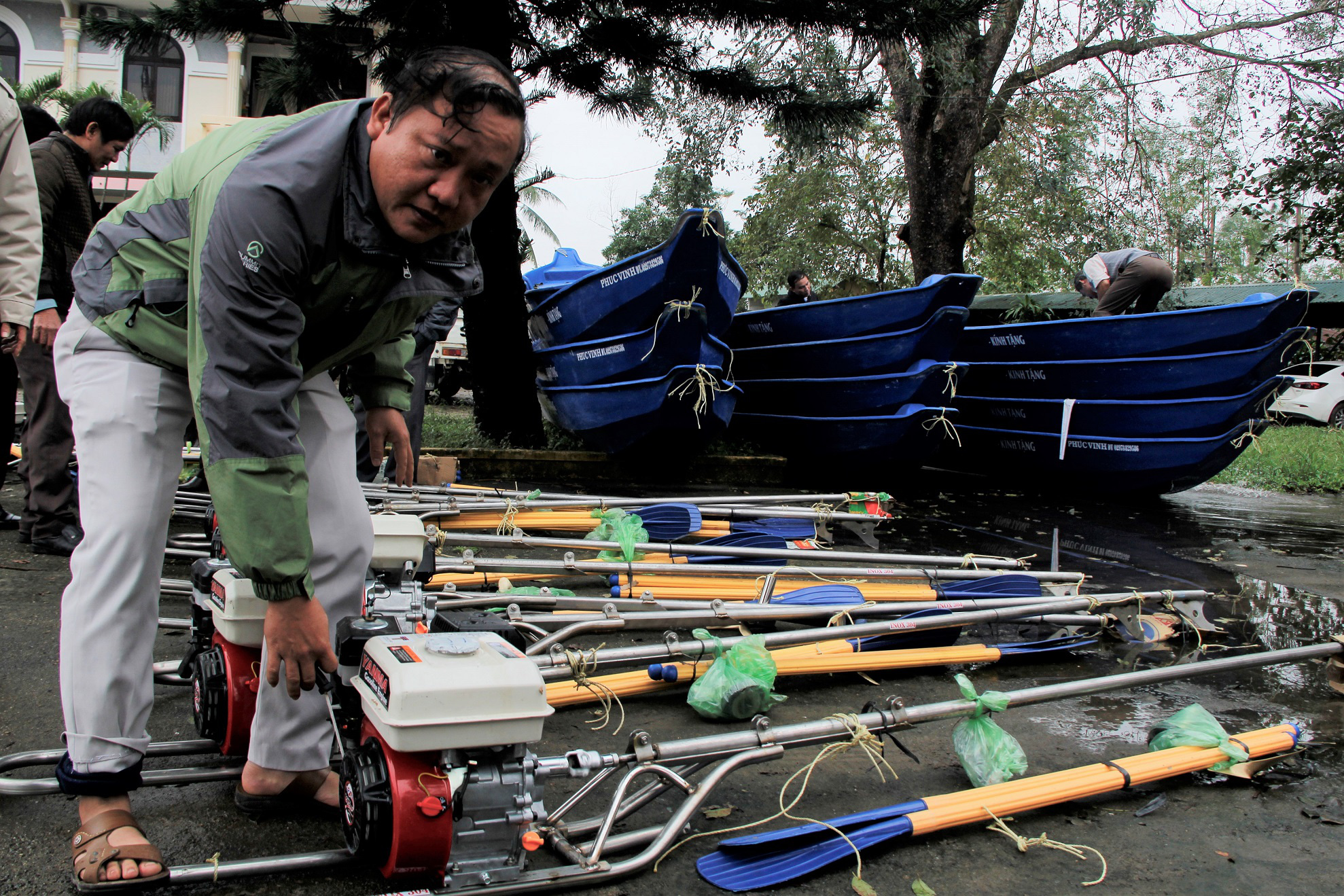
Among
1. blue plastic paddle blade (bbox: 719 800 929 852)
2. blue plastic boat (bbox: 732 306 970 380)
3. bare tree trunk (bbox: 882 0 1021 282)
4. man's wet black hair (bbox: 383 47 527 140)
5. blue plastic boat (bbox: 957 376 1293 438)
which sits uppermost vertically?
bare tree trunk (bbox: 882 0 1021 282)

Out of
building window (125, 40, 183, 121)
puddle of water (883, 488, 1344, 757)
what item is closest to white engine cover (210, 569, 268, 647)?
puddle of water (883, 488, 1344, 757)

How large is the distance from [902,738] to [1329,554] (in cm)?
490

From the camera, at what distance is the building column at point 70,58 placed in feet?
84.8

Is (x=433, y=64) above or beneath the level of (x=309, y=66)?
beneath

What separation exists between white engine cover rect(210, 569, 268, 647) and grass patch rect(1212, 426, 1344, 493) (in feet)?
35.5

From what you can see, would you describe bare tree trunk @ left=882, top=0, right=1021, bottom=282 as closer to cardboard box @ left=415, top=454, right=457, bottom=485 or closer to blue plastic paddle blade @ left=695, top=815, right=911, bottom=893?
cardboard box @ left=415, top=454, right=457, bottom=485

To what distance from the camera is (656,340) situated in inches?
311

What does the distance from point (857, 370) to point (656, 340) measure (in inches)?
81.5

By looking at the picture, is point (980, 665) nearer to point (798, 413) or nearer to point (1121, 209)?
Result: point (798, 413)

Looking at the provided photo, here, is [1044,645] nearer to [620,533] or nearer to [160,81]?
[620,533]

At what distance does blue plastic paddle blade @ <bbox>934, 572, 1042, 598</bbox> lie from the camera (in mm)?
3793

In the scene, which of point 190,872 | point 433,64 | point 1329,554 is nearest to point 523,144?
point 433,64

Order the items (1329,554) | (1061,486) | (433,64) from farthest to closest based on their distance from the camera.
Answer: (1061,486) → (1329,554) → (433,64)

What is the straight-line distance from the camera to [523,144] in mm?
1703
